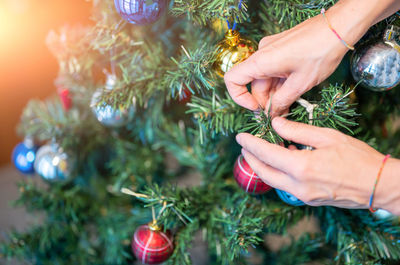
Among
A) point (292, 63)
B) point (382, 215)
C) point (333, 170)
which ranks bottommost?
point (382, 215)

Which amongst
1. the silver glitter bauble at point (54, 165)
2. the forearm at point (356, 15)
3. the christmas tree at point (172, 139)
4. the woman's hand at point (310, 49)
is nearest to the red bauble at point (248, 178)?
the christmas tree at point (172, 139)

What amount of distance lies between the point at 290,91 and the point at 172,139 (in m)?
0.42

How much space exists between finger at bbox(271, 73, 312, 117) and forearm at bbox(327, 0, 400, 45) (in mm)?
68

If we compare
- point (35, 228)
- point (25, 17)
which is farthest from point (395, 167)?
point (25, 17)

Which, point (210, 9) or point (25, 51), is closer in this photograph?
point (210, 9)

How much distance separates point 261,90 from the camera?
426 millimetres

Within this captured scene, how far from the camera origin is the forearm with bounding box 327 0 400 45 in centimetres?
35

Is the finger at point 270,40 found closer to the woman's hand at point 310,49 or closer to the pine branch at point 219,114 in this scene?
the woman's hand at point 310,49

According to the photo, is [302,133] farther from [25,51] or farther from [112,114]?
[25,51]

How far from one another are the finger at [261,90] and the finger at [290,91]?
25 millimetres

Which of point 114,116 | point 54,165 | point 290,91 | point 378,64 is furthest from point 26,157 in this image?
Result: point 378,64

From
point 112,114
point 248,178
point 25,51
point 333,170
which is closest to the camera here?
point 333,170

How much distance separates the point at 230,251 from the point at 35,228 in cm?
53

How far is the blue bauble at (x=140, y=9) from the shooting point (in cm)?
43
